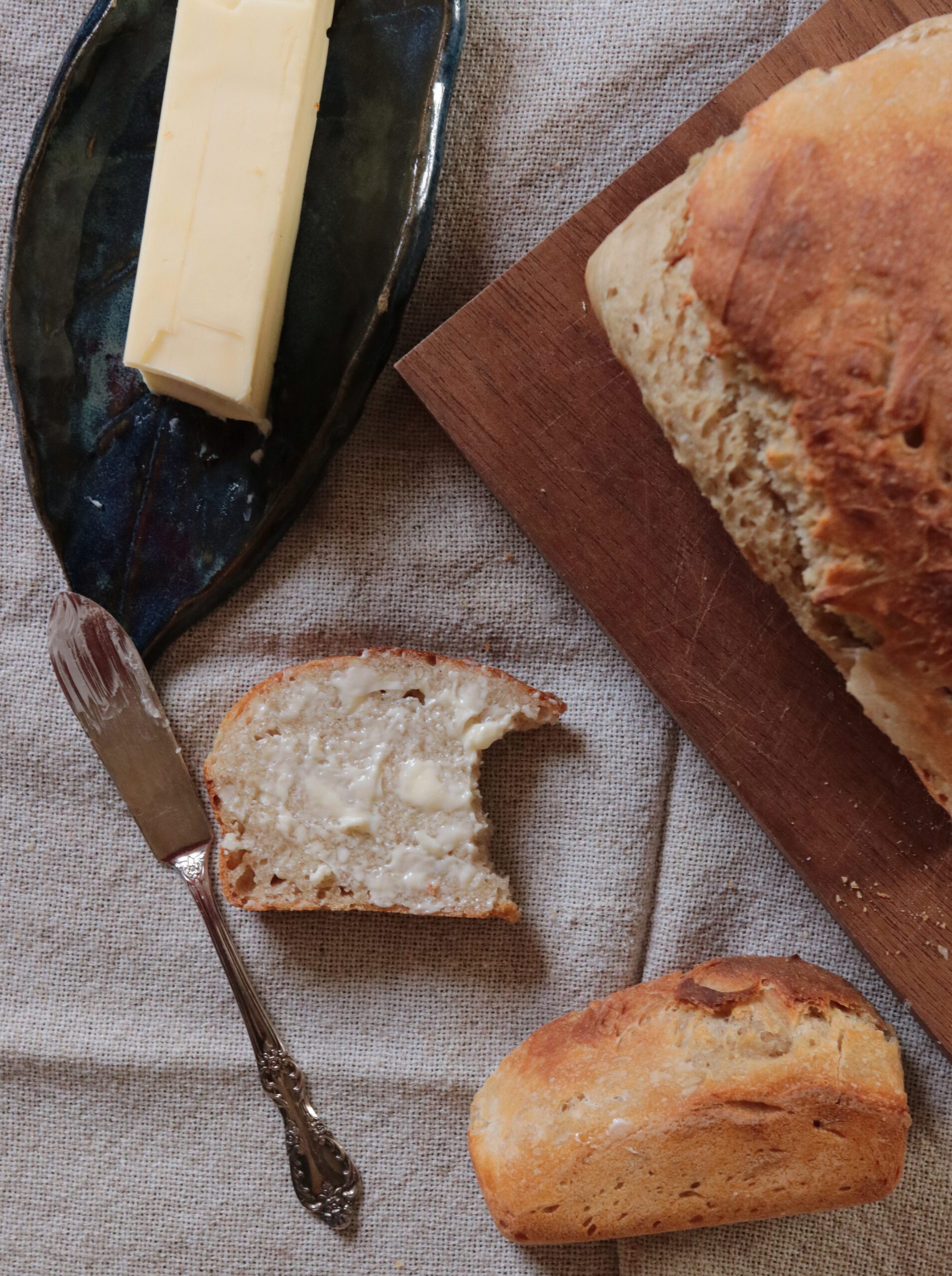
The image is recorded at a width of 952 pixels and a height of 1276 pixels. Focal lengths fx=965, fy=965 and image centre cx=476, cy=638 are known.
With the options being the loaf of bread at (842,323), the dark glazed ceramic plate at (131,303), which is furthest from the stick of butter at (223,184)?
the loaf of bread at (842,323)

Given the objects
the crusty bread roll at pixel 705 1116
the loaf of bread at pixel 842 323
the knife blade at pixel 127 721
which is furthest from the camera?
the knife blade at pixel 127 721

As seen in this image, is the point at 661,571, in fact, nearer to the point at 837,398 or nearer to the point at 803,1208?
the point at 837,398

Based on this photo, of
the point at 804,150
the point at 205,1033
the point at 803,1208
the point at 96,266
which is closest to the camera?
the point at 804,150

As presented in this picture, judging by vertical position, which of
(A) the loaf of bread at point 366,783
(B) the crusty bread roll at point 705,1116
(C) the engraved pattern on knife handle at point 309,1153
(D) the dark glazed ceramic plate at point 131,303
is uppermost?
(D) the dark glazed ceramic plate at point 131,303

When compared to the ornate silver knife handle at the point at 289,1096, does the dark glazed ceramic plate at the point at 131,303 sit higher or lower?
higher

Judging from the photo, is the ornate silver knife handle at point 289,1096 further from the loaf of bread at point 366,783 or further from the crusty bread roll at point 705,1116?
the crusty bread roll at point 705,1116

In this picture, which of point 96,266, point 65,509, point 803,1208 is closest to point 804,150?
point 96,266
